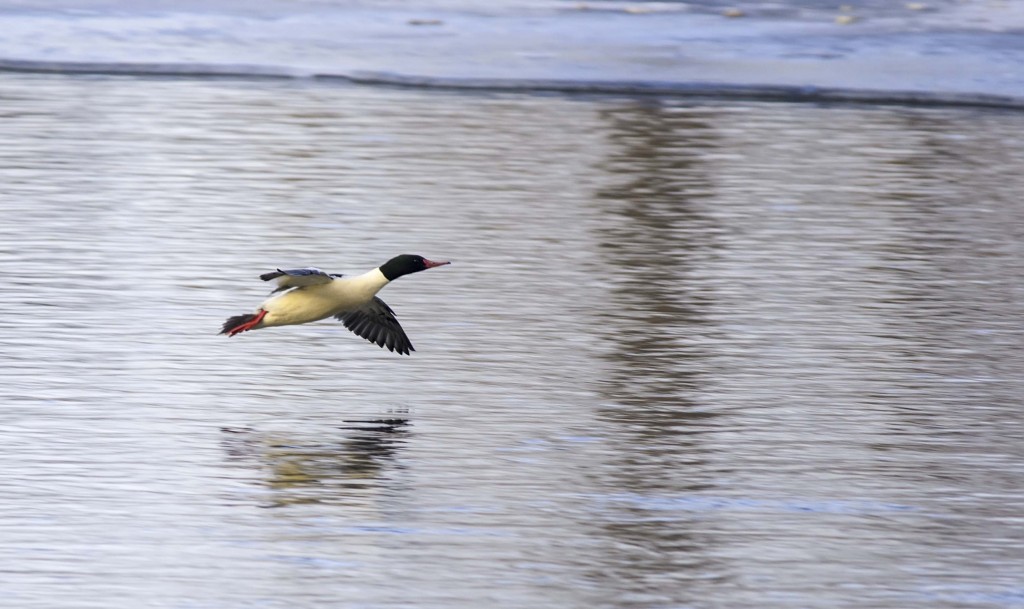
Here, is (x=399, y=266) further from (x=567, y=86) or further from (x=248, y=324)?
(x=567, y=86)

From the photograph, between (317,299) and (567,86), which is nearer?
(317,299)

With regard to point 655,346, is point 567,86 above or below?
above

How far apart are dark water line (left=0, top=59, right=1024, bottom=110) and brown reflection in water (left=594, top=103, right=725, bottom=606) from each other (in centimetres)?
88

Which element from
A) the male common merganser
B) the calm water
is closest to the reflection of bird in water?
the calm water

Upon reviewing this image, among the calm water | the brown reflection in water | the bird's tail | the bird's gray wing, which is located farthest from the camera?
the bird's gray wing

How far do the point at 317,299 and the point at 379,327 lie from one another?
1.22 feet

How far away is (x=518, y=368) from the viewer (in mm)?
7480

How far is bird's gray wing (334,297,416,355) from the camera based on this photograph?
7.46m

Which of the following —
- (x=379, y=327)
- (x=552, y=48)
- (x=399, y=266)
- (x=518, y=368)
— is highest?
(x=552, y=48)

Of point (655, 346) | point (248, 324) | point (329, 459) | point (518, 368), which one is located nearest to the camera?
point (329, 459)

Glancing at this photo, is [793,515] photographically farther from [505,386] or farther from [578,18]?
[578,18]

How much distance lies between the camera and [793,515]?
5703 millimetres

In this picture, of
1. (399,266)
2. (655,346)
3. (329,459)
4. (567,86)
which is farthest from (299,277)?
(567,86)

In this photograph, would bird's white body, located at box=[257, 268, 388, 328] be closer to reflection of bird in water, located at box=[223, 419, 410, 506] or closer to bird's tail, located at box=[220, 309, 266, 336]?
bird's tail, located at box=[220, 309, 266, 336]
